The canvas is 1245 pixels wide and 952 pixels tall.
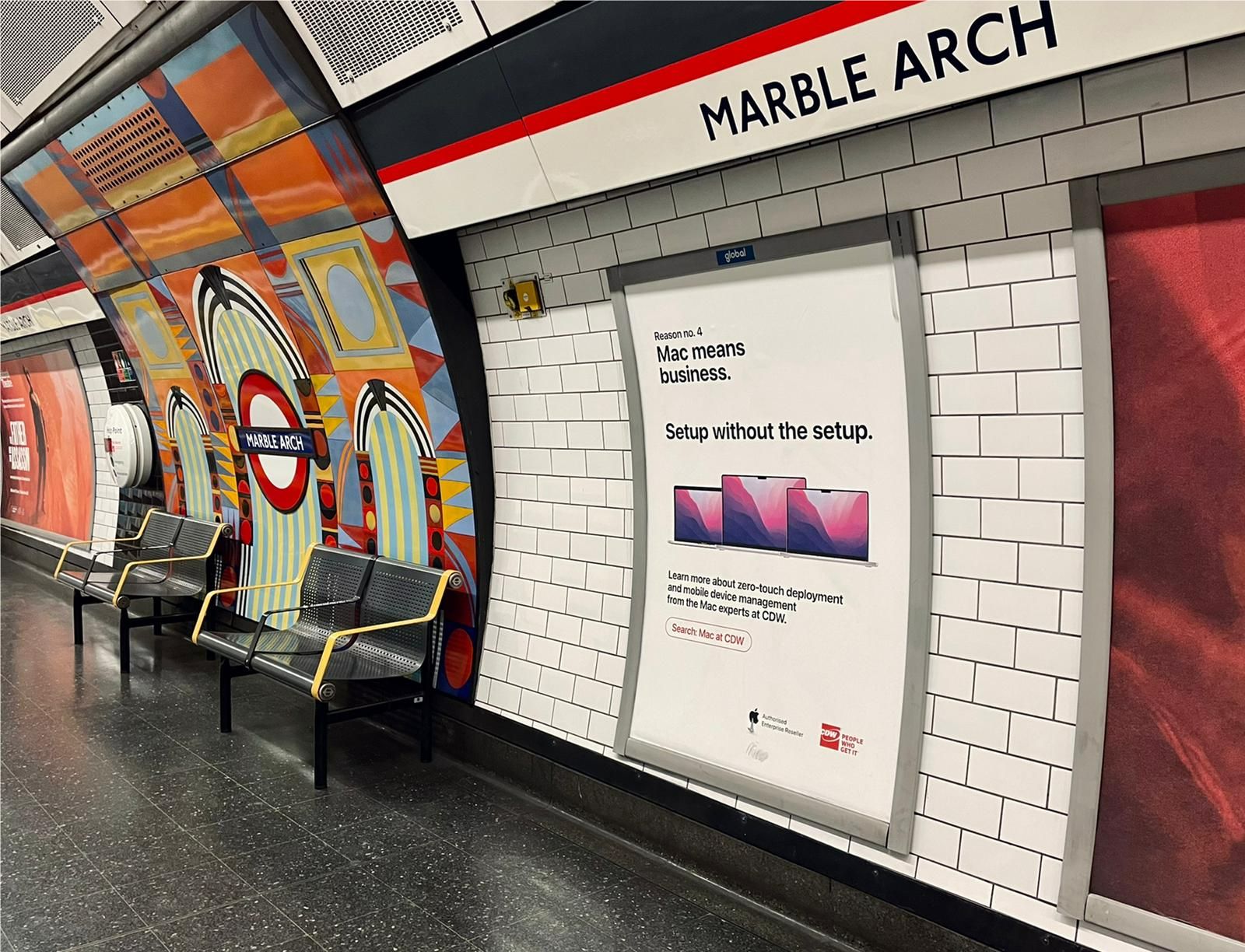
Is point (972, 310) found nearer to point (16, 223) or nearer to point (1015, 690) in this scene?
point (1015, 690)

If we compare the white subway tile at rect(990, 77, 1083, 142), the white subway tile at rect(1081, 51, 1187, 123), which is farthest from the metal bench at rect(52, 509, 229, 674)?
the white subway tile at rect(1081, 51, 1187, 123)

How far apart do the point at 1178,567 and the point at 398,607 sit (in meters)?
3.45

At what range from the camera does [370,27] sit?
313cm

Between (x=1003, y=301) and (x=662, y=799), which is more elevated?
(x=1003, y=301)

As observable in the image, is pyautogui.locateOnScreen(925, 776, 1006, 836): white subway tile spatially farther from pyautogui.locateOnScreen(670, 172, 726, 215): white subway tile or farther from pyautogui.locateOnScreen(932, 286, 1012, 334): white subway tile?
pyautogui.locateOnScreen(670, 172, 726, 215): white subway tile

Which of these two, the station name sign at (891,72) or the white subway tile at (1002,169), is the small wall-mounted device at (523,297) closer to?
the station name sign at (891,72)

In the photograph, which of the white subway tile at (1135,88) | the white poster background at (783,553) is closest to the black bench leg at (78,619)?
the white poster background at (783,553)

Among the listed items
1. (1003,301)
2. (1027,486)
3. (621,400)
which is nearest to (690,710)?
(621,400)

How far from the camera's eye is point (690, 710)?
130 inches

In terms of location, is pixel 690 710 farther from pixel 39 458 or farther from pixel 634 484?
pixel 39 458

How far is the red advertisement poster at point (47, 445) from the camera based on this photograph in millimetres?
9023

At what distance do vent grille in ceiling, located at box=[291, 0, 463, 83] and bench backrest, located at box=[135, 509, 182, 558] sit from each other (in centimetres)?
490

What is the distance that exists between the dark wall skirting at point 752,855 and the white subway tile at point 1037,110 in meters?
1.96

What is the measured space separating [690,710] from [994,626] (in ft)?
3.83
